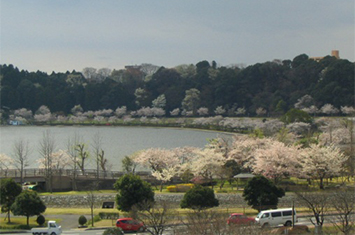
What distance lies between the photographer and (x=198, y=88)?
103 m

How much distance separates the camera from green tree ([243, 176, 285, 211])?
81.7 ft

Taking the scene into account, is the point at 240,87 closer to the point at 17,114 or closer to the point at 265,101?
the point at 265,101

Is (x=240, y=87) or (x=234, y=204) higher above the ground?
(x=240, y=87)

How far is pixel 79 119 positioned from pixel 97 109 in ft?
18.9

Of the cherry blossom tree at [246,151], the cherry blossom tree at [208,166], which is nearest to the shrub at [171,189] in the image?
the cherry blossom tree at [208,166]

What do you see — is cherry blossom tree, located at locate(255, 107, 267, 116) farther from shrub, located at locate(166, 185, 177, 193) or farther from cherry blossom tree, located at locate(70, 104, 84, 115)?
shrub, located at locate(166, 185, 177, 193)

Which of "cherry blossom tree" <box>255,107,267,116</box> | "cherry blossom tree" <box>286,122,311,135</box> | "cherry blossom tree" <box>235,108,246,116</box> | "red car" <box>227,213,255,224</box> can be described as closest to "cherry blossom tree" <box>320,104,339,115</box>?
"cherry blossom tree" <box>255,107,267,116</box>

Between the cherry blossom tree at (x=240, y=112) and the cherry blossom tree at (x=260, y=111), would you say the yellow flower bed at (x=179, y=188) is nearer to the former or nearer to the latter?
the cherry blossom tree at (x=260, y=111)

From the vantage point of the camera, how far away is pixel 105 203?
28.8 m

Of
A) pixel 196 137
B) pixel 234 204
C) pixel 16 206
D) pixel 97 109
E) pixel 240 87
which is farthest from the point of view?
pixel 97 109

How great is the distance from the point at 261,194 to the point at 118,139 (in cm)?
5035

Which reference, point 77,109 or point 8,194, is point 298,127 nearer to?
point 8,194

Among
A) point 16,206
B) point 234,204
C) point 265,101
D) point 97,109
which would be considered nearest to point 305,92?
point 265,101

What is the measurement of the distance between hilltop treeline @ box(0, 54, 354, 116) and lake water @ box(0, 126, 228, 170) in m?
9.27
